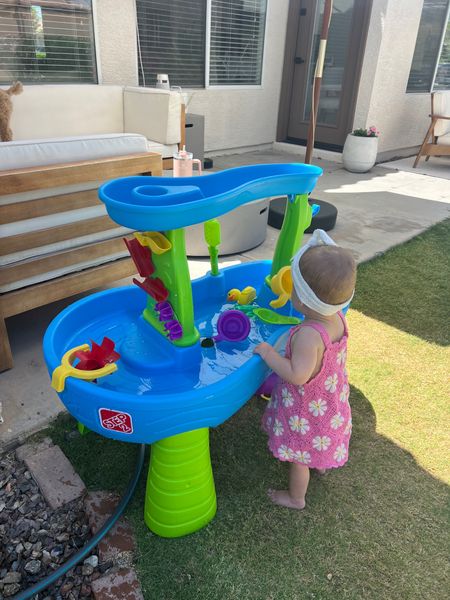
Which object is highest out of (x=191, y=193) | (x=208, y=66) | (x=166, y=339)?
(x=208, y=66)

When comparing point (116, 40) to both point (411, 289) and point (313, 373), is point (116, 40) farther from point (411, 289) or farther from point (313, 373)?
point (313, 373)

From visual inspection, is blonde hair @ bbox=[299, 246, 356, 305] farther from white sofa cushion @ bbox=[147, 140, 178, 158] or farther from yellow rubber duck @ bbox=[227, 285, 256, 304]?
white sofa cushion @ bbox=[147, 140, 178, 158]

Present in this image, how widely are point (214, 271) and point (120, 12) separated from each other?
4.12 metres

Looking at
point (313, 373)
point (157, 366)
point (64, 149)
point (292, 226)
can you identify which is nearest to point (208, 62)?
point (64, 149)

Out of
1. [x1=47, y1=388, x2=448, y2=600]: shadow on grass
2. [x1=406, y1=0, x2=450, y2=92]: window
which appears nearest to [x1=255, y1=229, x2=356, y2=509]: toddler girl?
[x1=47, y1=388, x2=448, y2=600]: shadow on grass

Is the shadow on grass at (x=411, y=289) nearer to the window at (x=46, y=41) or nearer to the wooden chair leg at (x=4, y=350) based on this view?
the wooden chair leg at (x=4, y=350)

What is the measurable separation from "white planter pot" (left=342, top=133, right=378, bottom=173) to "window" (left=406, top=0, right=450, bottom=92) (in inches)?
68.5

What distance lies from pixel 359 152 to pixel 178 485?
560 centimetres

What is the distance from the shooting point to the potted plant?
6.07 m

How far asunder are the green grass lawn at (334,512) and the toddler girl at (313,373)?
123 millimetres

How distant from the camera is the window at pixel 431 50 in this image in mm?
6836

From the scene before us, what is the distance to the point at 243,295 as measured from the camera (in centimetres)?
204

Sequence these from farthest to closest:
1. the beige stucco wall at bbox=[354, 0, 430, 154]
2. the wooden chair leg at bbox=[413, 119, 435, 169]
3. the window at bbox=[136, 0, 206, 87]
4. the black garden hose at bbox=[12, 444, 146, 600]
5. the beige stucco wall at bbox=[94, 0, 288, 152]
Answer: the wooden chair leg at bbox=[413, 119, 435, 169]
the beige stucco wall at bbox=[354, 0, 430, 154]
the window at bbox=[136, 0, 206, 87]
the beige stucco wall at bbox=[94, 0, 288, 152]
the black garden hose at bbox=[12, 444, 146, 600]

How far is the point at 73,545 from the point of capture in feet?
4.67
